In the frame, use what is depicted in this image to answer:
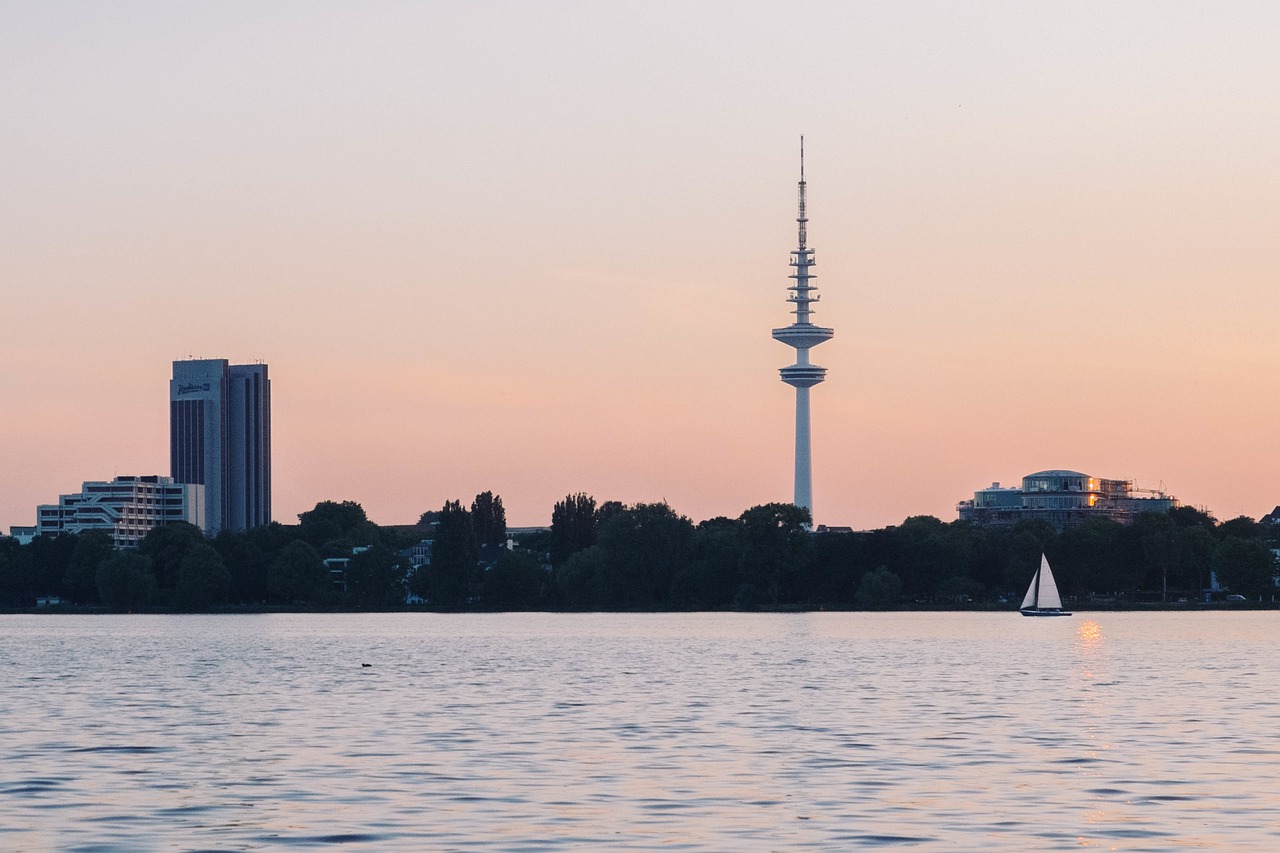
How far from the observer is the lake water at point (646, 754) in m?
29.7

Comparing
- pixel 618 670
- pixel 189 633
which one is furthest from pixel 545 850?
pixel 189 633

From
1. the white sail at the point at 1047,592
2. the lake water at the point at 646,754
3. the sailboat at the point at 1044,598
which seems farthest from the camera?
the white sail at the point at 1047,592

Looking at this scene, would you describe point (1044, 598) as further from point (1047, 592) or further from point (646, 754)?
point (646, 754)

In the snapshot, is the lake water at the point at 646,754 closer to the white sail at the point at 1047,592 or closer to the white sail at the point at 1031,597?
the white sail at the point at 1047,592

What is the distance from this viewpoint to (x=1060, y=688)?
6644 centimetres

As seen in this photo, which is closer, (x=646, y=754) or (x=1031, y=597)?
(x=646, y=754)

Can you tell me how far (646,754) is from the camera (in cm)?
4147

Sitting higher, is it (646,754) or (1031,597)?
(1031,597)

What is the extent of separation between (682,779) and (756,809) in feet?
15.1

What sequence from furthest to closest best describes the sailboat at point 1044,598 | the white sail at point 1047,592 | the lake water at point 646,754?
the white sail at point 1047,592 < the sailboat at point 1044,598 < the lake water at point 646,754

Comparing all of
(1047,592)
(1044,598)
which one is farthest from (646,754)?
(1047,592)

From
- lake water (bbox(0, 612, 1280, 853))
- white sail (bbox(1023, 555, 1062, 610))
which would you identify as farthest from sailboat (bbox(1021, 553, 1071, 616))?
lake water (bbox(0, 612, 1280, 853))

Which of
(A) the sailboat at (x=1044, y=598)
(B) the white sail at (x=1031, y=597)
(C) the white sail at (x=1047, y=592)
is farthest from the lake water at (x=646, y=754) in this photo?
(B) the white sail at (x=1031, y=597)

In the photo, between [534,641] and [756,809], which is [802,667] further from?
[756,809]
